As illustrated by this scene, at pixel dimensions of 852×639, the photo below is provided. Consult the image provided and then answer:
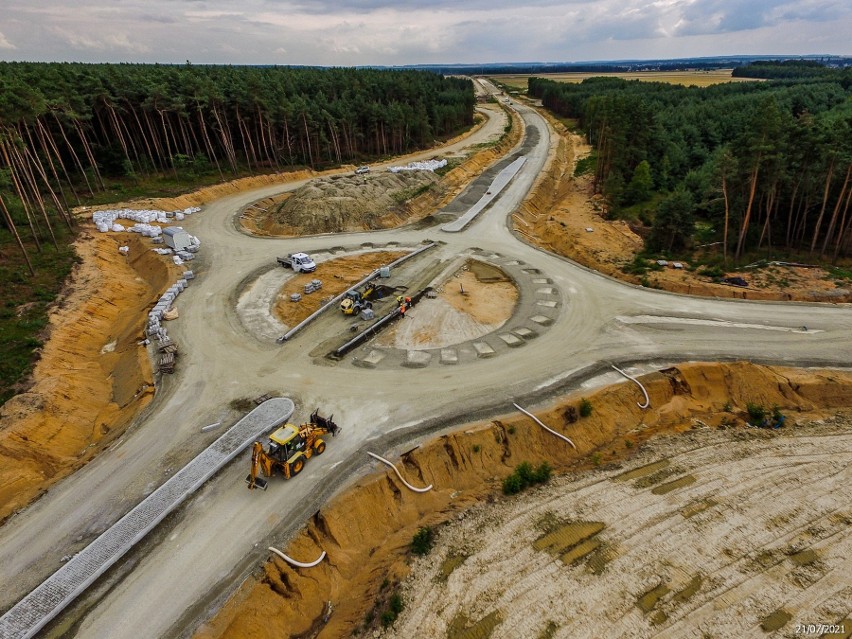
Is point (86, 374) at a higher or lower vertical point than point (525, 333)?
higher

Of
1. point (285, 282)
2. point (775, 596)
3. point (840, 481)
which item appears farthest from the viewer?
point (285, 282)

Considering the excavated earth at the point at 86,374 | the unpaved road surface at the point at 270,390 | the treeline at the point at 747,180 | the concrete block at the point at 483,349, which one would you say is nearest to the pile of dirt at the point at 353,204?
the unpaved road surface at the point at 270,390

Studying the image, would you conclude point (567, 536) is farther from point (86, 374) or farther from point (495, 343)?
point (86, 374)

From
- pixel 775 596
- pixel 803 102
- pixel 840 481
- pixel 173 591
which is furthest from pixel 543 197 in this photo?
pixel 803 102

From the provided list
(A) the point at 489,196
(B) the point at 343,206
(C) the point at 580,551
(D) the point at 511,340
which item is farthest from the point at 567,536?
(A) the point at 489,196

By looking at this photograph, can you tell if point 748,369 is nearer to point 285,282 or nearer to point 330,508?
point 330,508
